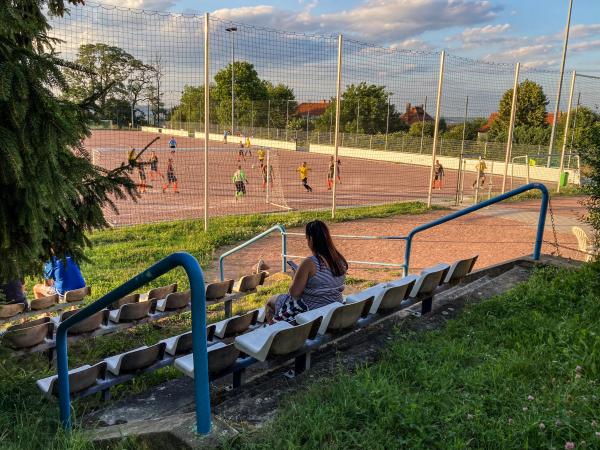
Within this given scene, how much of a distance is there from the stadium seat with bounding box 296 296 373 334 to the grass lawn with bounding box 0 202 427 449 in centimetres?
146

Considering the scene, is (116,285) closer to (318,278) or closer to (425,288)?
(318,278)

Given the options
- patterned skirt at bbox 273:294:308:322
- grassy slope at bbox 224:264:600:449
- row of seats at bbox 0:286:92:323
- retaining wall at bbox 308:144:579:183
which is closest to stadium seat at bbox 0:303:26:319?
row of seats at bbox 0:286:92:323

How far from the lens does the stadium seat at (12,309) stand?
18.5ft

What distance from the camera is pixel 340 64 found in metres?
13.7

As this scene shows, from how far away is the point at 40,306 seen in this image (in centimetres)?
610

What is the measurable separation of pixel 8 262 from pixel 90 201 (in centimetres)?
83

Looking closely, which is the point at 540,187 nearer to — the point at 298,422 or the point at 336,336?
the point at 336,336

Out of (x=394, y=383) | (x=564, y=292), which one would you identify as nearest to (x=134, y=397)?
(x=394, y=383)

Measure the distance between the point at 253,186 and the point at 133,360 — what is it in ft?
65.7

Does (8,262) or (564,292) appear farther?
(564,292)

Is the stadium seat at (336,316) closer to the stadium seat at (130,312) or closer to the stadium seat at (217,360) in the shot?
the stadium seat at (217,360)

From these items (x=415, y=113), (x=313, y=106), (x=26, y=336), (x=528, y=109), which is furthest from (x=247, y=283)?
(x=528, y=109)

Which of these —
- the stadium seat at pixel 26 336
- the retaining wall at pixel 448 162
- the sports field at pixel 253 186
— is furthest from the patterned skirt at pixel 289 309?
the retaining wall at pixel 448 162

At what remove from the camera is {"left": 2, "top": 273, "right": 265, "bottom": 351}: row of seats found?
4.34 metres
